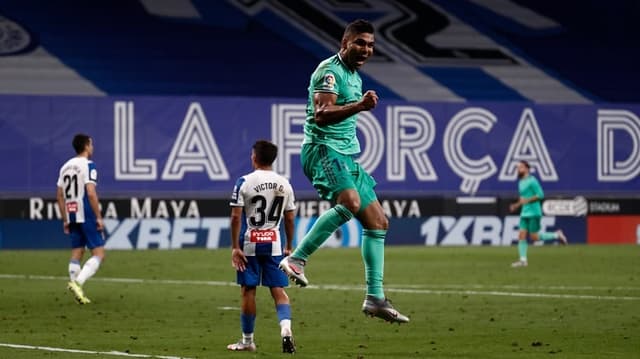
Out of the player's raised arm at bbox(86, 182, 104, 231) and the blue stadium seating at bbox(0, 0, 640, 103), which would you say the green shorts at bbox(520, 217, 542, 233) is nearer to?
the blue stadium seating at bbox(0, 0, 640, 103)

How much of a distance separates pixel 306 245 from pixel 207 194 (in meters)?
24.5

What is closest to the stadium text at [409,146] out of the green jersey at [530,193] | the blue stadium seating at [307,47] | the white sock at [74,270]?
the blue stadium seating at [307,47]

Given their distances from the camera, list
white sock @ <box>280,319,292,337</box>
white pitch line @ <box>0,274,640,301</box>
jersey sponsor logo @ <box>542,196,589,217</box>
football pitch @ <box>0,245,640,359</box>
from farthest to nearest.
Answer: jersey sponsor logo @ <box>542,196,589,217</box>, white pitch line @ <box>0,274,640,301</box>, football pitch @ <box>0,245,640,359</box>, white sock @ <box>280,319,292,337</box>

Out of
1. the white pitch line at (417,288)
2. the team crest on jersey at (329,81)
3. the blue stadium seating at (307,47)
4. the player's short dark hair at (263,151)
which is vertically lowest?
the white pitch line at (417,288)

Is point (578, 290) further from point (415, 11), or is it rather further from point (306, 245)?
point (415, 11)

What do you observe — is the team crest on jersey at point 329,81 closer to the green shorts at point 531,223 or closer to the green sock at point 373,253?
the green sock at point 373,253

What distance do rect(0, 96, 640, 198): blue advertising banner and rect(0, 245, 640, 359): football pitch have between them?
4.64 m

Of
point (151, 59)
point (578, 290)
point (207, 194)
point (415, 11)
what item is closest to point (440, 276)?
point (578, 290)

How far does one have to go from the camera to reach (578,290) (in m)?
22.8

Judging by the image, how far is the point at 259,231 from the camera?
14289mm

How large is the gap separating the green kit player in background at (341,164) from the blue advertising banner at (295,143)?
2338cm

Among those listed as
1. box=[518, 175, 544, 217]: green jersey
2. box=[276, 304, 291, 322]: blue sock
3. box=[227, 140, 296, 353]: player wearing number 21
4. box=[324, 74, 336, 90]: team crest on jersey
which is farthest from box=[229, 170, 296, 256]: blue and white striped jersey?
box=[518, 175, 544, 217]: green jersey

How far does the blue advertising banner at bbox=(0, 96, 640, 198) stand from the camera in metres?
36.0

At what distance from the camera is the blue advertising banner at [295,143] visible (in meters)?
36.0
